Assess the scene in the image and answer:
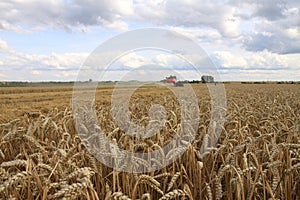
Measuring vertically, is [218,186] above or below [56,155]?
below

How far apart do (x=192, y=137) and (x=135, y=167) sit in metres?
1.51

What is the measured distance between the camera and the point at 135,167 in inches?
120

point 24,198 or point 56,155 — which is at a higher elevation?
point 56,155

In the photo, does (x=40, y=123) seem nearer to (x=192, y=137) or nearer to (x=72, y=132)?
(x=72, y=132)

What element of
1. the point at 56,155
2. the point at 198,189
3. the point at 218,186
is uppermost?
the point at 56,155

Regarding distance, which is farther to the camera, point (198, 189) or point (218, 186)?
point (198, 189)

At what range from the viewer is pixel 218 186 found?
8.75ft

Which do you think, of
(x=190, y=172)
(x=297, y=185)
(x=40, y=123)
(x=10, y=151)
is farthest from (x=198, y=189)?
(x=40, y=123)

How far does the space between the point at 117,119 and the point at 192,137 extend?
7.33 ft

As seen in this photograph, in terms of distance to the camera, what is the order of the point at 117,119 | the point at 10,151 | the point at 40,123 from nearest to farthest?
the point at 10,151 → the point at 40,123 → the point at 117,119

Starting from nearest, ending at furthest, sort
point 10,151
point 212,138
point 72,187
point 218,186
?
point 72,187 < point 218,186 < point 10,151 < point 212,138

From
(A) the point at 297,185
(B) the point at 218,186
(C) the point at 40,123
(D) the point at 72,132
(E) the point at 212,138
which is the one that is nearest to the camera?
(B) the point at 218,186

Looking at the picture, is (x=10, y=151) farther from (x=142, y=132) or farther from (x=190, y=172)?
(x=190, y=172)

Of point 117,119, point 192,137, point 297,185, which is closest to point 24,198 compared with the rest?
point 192,137
